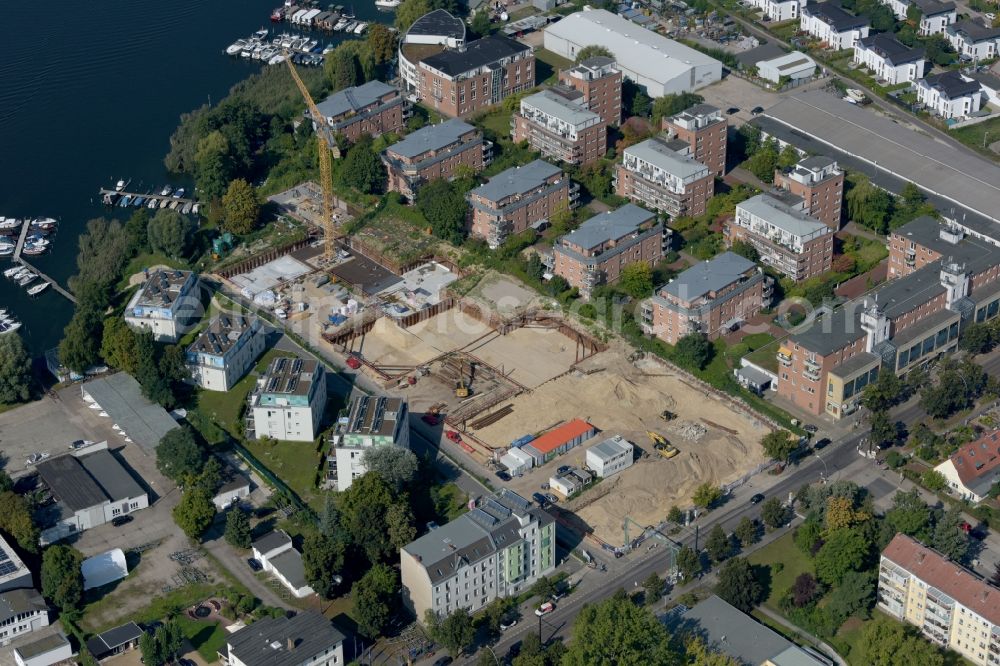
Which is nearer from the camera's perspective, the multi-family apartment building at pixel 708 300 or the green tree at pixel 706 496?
the green tree at pixel 706 496

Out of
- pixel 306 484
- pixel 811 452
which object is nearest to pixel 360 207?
pixel 306 484

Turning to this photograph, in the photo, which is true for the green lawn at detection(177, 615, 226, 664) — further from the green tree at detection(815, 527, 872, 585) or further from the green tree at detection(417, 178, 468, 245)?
the green tree at detection(417, 178, 468, 245)

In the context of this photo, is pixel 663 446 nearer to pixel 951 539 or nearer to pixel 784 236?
pixel 951 539

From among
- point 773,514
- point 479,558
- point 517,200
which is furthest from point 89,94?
point 773,514

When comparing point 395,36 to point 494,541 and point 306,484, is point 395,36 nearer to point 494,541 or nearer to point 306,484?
point 306,484

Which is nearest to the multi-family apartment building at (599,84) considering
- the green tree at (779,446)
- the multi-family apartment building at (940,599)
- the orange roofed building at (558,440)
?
the orange roofed building at (558,440)

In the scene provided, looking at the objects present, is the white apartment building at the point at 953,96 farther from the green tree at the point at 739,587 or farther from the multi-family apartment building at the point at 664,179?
the green tree at the point at 739,587
